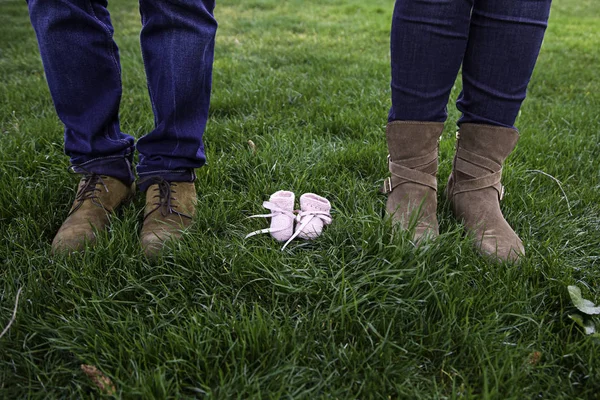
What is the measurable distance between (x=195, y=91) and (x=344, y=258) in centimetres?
73

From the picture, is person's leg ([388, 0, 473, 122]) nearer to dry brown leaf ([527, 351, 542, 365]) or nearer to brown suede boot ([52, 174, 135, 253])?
dry brown leaf ([527, 351, 542, 365])

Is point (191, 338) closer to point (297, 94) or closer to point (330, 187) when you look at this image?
point (330, 187)

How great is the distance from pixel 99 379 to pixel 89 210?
2.25ft

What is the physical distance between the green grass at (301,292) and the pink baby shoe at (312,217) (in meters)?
0.04

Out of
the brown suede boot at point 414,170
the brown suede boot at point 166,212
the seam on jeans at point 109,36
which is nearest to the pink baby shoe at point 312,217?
the brown suede boot at point 414,170

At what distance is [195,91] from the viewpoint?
4.97 ft

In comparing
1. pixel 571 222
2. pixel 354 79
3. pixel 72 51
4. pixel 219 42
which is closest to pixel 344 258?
pixel 571 222

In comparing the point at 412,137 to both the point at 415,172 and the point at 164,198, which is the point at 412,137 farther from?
the point at 164,198

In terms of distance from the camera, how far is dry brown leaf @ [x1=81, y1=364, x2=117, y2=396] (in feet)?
3.11

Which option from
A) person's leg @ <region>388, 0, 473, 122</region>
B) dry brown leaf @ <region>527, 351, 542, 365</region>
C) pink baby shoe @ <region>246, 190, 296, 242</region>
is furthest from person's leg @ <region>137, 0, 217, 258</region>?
dry brown leaf @ <region>527, 351, 542, 365</region>

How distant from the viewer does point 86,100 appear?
153 cm

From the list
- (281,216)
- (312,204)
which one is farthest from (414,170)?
(281,216)

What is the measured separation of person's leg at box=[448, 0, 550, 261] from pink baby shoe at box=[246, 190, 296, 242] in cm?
56

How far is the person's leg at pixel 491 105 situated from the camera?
133 cm
